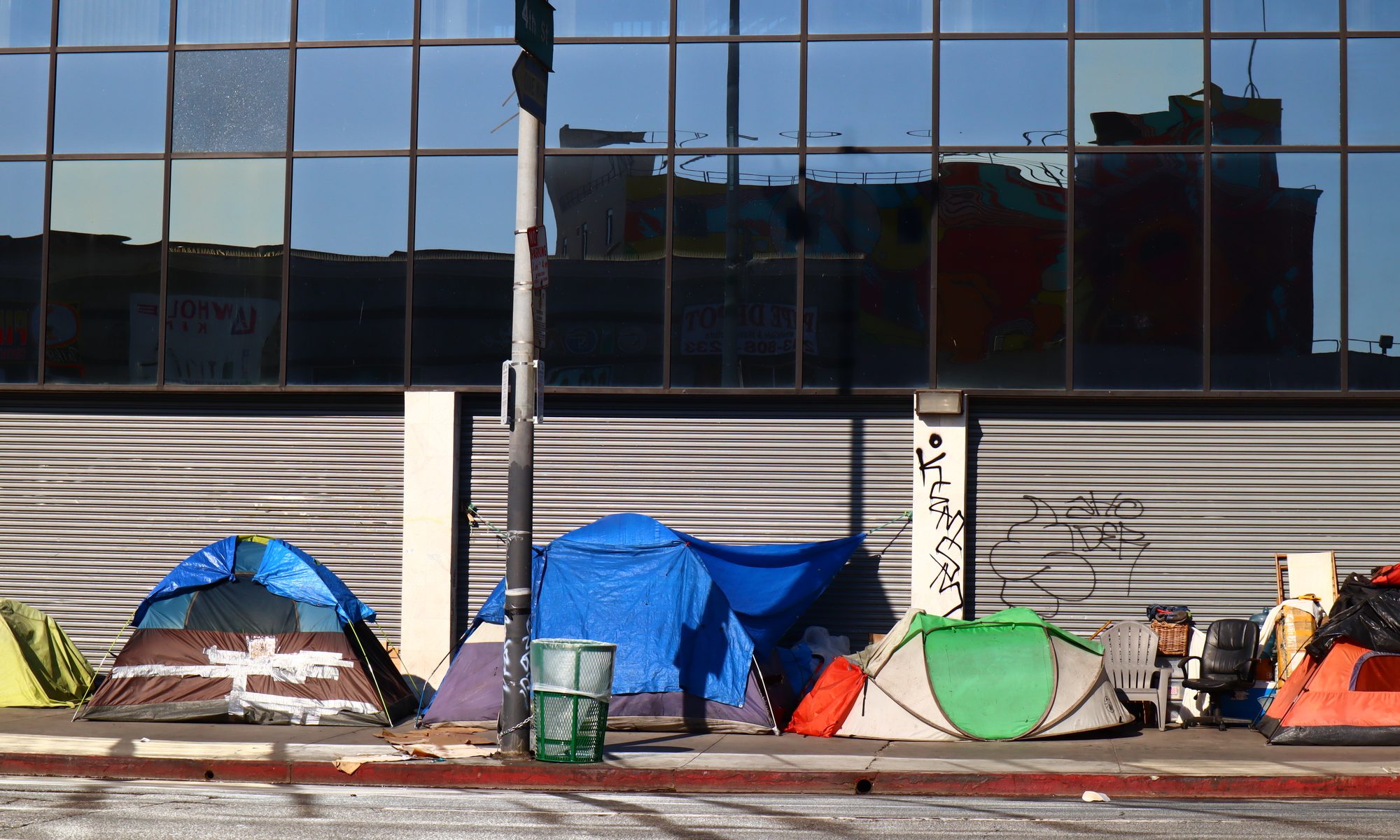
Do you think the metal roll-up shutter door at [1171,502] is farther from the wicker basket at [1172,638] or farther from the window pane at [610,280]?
the window pane at [610,280]

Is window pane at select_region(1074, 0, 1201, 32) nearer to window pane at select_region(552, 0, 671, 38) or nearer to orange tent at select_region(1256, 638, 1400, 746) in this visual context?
window pane at select_region(552, 0, 671, 38)

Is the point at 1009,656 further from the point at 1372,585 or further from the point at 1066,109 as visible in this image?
the point at 1066,109

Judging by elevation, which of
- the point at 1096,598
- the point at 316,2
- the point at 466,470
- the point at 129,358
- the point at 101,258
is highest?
the point at 316,2

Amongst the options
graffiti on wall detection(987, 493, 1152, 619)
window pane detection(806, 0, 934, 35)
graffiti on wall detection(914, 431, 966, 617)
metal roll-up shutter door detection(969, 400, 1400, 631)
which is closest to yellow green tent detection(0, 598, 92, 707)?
graffiti on wall detection(914, 431, 966, 617)

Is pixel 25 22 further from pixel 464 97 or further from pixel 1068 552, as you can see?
pixel 1068 552

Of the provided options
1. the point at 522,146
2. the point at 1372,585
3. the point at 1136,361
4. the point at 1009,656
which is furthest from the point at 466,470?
the point at 1372,585

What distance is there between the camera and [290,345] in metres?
16.7

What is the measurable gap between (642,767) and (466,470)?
6362mm

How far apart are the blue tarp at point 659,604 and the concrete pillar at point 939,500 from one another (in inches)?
80.9

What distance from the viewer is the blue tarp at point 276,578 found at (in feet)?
46.4

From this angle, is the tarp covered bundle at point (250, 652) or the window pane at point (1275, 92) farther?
the window pane at point (1275, 92)

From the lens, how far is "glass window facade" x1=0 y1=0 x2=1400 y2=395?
51.8 feet

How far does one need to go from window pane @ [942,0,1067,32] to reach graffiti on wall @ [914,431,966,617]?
16.2 feet

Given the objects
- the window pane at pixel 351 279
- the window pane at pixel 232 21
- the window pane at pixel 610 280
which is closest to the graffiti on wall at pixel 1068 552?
the window pane at pixel 610 280
